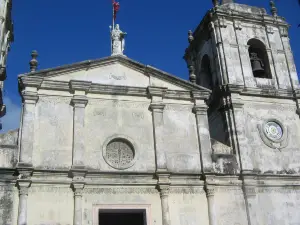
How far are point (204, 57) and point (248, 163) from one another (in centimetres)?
587

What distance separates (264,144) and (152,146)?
4.40 meters

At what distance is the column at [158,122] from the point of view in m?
13.2

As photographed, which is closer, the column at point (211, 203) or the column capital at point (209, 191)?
the column at point (211, 203)

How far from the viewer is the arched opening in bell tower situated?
55.5 feet

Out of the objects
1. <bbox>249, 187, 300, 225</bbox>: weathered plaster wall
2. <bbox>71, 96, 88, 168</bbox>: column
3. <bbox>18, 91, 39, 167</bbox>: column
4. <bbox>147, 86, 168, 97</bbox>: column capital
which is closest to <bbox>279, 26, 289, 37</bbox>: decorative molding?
<bbox>147, 86, 168, 97</bbox>: column capital

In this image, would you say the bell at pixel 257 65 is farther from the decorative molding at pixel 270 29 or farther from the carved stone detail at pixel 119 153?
the carved stone detail at pixel 119 153

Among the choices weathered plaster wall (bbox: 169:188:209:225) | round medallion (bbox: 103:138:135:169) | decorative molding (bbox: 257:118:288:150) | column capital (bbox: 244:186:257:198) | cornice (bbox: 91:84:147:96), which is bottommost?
weathered plaster wall (bbox: 169:188:209:225)

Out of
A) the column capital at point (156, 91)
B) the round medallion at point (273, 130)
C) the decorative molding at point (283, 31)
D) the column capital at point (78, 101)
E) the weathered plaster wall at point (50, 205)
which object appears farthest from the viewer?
the decorative molding at point (283, 31)

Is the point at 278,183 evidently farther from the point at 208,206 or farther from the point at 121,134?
the point at 121,134

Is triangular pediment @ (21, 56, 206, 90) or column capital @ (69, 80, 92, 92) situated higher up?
triangular pediment @ (21, 56, 206, 90)

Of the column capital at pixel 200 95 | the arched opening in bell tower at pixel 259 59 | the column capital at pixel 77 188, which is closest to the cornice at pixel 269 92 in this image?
the arched opening in bell tower at pixel 259 59

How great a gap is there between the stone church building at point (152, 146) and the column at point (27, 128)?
0.03 meters

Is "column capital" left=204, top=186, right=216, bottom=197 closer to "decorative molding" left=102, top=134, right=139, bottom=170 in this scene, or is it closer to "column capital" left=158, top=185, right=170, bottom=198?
"column capital" left=158, top=185, right=170, bottom=198

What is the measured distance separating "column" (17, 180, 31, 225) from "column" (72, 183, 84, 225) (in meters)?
1.35
